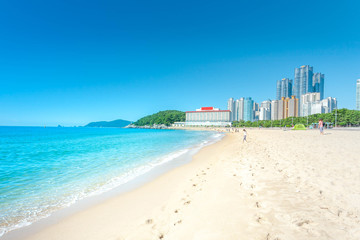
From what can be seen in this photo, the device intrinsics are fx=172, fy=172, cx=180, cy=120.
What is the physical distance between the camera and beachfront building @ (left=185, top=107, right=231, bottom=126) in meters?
170

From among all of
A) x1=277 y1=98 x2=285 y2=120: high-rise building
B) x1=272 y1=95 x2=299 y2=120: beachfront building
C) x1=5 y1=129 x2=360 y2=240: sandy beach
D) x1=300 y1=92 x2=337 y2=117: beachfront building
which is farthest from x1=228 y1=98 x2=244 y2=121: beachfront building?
x1=5 y1=129 x2=360 y2=240: sandy beach

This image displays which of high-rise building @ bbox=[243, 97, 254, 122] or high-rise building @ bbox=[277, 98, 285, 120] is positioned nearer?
high-rise building @ bbox=[277, 98, 285, 120]

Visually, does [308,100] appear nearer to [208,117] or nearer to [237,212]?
[208,117]

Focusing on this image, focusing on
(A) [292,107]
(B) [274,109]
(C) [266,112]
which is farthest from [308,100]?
(C) [266,112]

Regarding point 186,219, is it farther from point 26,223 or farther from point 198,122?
point 198,122

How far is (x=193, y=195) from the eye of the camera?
17.5 feet

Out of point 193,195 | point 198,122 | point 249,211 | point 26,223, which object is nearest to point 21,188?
point 26,223

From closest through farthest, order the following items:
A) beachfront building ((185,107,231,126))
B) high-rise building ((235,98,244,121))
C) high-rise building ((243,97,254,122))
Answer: beachfront building ((185,107,231,126)) < high-rise building ((243,97,254,122)) < high-rise building ((235,98,244,121))

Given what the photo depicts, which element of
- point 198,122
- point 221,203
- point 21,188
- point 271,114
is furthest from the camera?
point 198,122

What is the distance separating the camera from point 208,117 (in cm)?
17900

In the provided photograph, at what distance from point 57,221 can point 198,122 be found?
17517 cm

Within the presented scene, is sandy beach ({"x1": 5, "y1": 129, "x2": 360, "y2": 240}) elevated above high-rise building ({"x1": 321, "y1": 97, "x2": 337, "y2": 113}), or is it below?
below

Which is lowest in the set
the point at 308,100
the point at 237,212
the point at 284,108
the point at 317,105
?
the point at 237,212

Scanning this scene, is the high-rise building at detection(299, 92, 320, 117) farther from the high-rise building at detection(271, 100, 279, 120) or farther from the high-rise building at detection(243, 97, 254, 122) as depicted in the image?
the high-rise building at detection(243, 97, 254, 122)
